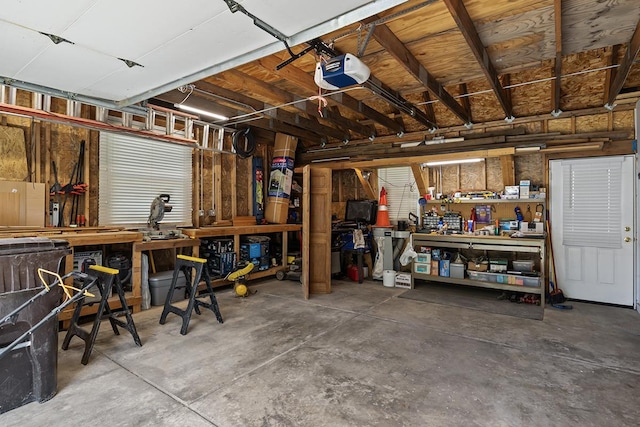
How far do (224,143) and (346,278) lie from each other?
12.0 feet

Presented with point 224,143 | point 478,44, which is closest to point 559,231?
point 478,44

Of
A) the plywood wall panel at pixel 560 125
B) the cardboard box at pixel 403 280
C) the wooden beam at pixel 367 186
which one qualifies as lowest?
the cardboard box at pixel 403 280

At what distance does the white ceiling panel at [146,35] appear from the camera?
1.85 m

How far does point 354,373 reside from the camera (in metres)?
2.75

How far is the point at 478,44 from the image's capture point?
309cm

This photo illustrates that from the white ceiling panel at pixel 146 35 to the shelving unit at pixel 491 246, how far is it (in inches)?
168

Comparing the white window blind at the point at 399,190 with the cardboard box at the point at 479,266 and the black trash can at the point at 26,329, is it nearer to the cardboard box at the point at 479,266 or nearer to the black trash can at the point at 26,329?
the cardboard box at the point at 479,266

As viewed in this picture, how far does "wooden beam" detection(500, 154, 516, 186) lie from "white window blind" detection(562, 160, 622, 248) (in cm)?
71

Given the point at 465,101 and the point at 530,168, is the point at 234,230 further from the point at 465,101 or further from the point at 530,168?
the point at 530,168

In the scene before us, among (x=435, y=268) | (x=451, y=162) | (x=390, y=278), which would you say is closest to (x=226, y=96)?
(x=451, y=162)

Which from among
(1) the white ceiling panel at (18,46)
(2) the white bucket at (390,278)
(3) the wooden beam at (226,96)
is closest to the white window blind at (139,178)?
(3) the wooden beam at (226,96)

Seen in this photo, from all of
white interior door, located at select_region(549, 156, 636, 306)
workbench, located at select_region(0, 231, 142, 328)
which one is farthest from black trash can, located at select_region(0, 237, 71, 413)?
white interior door, located at select_region(549, 156, 636, 306)

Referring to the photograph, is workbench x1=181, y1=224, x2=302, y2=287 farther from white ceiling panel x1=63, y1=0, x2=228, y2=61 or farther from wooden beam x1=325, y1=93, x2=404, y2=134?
white ceiling panel x1=63, y1=0, x2=228, y2=61

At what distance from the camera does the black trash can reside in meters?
2.20
